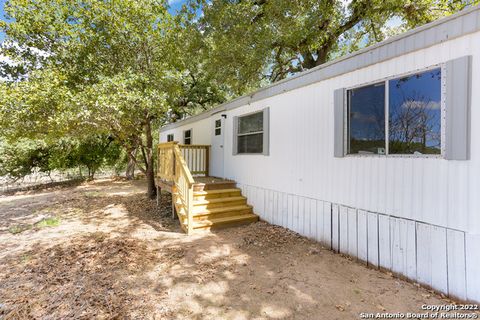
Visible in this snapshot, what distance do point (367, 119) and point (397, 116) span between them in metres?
0.41

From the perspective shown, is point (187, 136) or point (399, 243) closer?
point (399, 243)

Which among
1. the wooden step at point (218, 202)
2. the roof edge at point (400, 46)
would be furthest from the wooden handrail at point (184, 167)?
the roof edge at point (400, 46)

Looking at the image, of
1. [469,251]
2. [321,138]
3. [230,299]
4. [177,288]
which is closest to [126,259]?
[177,288]

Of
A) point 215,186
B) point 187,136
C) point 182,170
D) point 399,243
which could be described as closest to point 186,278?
point 182,170

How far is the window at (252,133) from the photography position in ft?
18.7

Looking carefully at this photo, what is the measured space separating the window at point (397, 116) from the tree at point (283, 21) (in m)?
5.25

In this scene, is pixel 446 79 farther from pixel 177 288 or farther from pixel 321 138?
pixel 177 288

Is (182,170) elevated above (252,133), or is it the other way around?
(252,133)

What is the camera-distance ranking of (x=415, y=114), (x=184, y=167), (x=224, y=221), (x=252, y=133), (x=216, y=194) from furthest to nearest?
(x=252, y=133)
(x=216, y=194)
(x=184, y=167)
(x=224, y=221)
(x=415, y=114)

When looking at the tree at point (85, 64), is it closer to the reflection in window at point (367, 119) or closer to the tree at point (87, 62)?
the tree at point (87, 62)

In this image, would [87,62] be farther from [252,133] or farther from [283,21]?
[283,21]

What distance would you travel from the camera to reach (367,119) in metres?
3.57

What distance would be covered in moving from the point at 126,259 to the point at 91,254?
63cm

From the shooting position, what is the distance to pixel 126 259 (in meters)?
3.74
